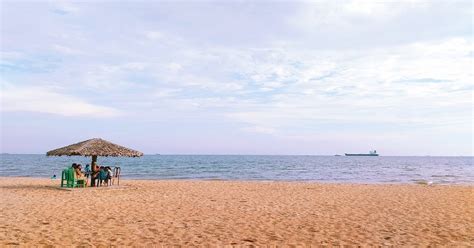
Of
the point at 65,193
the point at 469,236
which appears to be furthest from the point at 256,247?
the point at 65,193

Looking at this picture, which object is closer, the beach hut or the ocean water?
the beach hut

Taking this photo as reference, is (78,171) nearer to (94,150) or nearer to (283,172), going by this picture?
(94,150)

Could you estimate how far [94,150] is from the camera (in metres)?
16.5

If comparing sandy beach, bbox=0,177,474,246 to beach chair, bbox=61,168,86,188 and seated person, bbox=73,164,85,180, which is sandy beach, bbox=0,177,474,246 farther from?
seated person, bbox=73,164,85,180

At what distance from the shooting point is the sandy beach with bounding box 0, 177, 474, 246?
7.64 m

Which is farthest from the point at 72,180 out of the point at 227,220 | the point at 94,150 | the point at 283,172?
the point at 283,172

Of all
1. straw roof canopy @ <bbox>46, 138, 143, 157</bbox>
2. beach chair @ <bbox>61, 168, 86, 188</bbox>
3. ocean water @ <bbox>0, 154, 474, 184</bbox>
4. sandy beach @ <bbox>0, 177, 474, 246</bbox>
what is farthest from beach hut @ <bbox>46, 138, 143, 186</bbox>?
ocean water @ <bbox>0, 154, 474, 184</bbox>

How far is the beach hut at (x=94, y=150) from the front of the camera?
1620cm

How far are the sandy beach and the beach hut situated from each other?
2.18 m

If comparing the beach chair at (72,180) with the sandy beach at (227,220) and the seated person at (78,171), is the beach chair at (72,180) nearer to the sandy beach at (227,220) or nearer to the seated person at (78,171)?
the seated person at (78,171)

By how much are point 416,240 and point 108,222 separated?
22.1 feet

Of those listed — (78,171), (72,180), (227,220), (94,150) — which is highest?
(94,150)

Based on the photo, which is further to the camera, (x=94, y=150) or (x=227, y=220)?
(x=94, y=150)

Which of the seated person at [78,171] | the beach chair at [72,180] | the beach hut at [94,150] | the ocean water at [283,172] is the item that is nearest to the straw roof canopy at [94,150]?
the beach hut at [94,150]
